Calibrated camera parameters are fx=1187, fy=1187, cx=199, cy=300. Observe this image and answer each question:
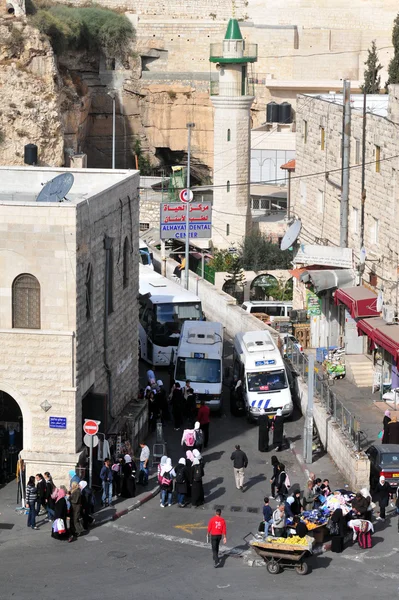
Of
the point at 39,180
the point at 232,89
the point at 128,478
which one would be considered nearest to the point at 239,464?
the point at 128,478

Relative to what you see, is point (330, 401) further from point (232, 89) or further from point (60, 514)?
point (232, 89)

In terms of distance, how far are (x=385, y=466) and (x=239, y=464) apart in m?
2.96

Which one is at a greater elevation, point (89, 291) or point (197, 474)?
point (89, 291)

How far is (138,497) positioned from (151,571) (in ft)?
12.5

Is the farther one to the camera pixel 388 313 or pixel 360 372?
pixel 360 372

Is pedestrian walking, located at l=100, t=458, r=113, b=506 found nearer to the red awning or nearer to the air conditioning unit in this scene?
the air conditioning unit

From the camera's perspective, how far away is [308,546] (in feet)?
66.0

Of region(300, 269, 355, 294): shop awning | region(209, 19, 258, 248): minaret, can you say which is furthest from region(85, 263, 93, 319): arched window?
region(209, 19, 258, 248): minaret

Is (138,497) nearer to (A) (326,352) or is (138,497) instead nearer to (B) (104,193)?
(B) (104,193)

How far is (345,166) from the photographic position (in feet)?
111

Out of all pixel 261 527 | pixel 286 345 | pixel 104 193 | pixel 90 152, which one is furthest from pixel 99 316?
pixel 90 152

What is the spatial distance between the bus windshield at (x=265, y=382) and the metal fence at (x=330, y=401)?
0.91 meters

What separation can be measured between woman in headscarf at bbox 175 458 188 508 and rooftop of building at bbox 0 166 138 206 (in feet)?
25.4

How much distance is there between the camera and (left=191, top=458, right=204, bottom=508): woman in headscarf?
23.4m
